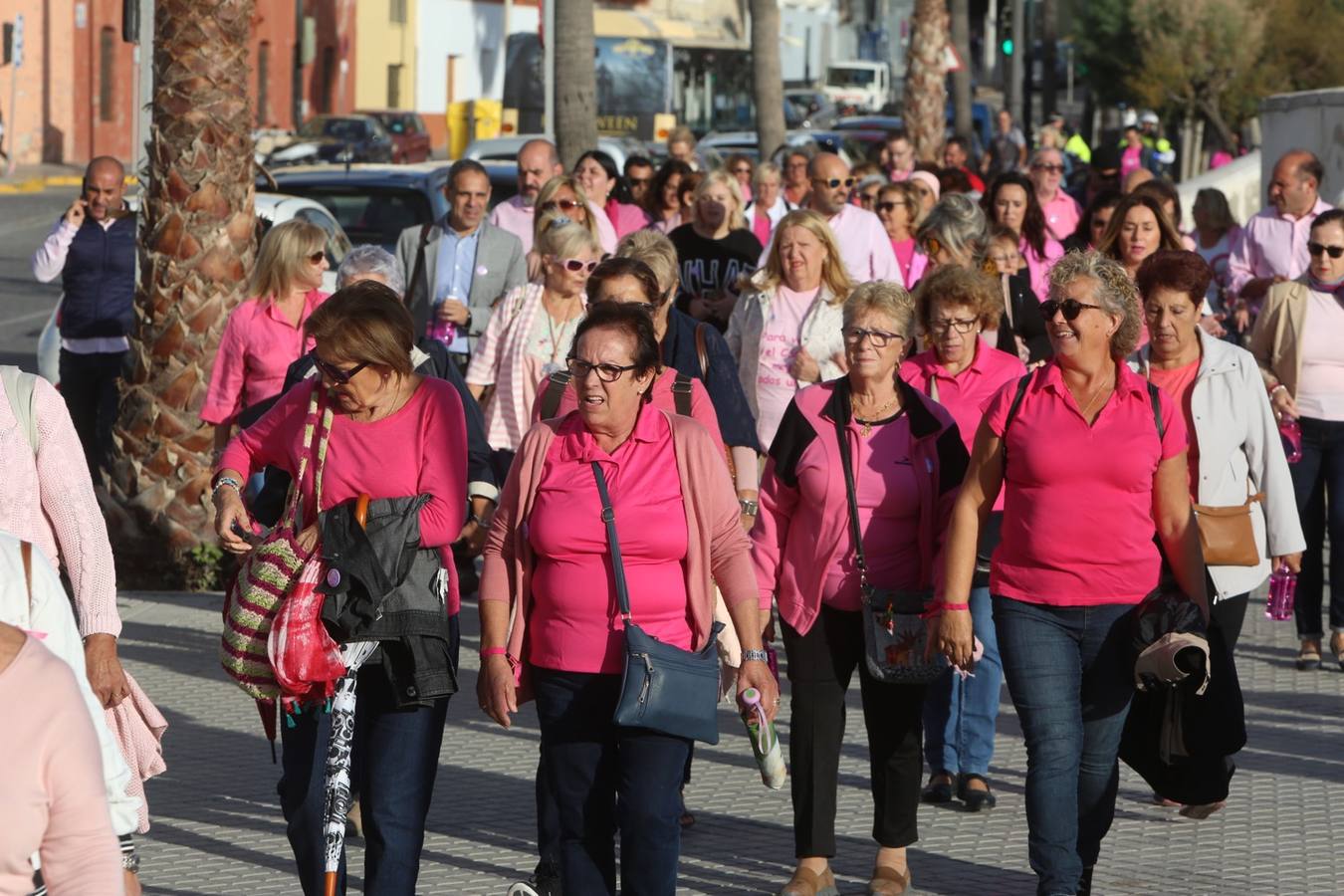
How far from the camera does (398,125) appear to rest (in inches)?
1912

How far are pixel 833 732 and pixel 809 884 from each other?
43 centimetres

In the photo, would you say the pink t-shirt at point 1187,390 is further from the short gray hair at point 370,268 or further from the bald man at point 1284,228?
the bald man at point 1284,228

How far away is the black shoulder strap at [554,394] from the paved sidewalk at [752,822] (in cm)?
145

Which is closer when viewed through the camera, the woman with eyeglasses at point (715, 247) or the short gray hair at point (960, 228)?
the short gray hair at point (960, 228)

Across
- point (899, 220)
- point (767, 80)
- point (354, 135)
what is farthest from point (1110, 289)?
point (354, 135)

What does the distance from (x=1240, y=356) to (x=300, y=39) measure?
47.0 metres

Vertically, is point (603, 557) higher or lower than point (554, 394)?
lower

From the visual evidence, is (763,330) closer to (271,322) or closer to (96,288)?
(271,322)

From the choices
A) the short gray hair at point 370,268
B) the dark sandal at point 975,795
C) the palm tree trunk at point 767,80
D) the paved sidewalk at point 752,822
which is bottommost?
the paved sidewalk at point 752,822

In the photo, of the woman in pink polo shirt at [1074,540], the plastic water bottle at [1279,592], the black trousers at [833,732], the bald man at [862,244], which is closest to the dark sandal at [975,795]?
the black trousers at [833,732]

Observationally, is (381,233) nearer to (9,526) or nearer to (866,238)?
(866,238)

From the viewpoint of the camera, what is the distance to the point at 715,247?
1152 centimetres

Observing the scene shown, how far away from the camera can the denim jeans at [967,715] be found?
729cm

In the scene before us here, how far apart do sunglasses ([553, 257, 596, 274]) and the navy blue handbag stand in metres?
2.94
